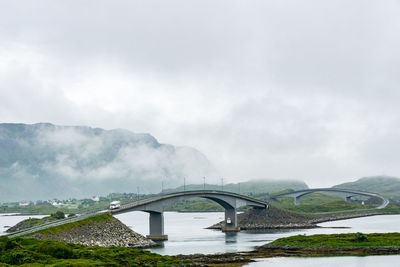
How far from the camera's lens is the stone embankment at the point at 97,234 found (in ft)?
308

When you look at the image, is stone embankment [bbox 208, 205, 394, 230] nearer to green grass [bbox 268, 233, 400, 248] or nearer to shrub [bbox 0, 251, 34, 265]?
green grass [bbox 268, 233, 400, 248]

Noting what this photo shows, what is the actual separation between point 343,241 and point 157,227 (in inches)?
2001

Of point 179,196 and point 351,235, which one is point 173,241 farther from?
point 351,235

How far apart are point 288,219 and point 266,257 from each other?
95.5m

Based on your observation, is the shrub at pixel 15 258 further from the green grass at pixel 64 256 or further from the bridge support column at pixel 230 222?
the bridge support column at pixel 230 222


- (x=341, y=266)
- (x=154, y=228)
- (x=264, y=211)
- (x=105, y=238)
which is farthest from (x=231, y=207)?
(x=341, y=266)

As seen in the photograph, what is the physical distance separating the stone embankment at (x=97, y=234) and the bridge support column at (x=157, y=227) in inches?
731

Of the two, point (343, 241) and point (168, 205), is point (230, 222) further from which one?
point (343, 241)

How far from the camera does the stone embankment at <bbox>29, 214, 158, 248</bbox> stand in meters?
94.0

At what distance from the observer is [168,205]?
141250mm

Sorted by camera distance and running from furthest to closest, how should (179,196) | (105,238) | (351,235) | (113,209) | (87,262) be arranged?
(179,196)
(113,209)
(351,235)
(105,238)
(87,262)

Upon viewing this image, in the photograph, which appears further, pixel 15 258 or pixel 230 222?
pixel 230 222

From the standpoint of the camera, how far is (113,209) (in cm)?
12394

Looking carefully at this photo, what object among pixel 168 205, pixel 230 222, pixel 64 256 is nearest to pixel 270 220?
pixel 230 222
